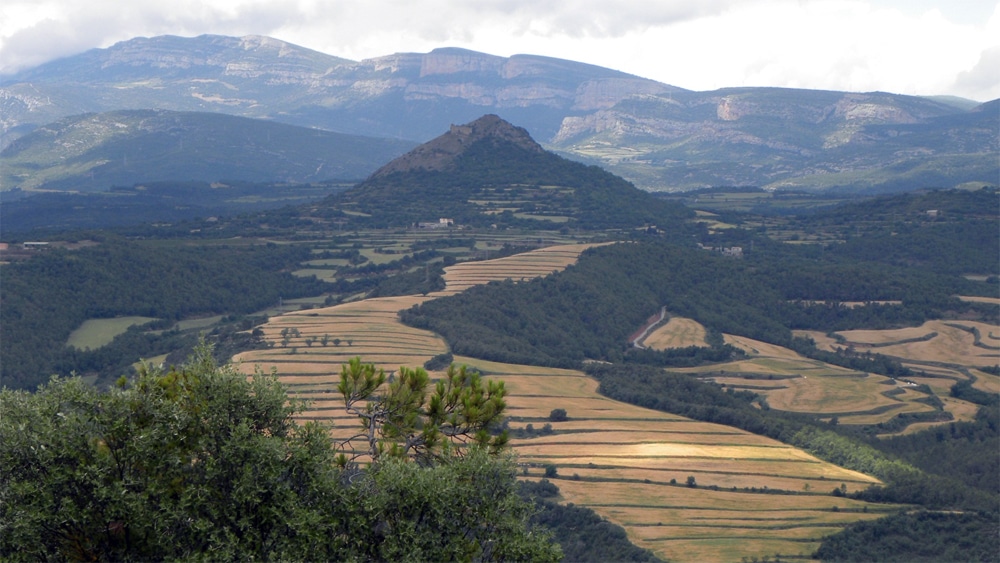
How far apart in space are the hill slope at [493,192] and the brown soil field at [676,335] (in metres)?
43.5

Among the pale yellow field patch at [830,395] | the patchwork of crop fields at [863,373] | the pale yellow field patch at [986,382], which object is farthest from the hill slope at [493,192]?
the pale yellow field patch at [830,395]

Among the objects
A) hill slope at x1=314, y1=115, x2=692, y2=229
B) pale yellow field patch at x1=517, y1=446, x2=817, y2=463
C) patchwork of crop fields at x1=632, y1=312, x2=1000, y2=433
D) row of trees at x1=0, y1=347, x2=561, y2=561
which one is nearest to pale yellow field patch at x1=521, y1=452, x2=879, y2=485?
pale yellow field patch at x1=517, y1=446, x2=817, y2=463

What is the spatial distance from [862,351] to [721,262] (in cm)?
2522

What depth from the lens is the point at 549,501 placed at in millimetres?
41656

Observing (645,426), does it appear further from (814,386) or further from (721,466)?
(814,386)

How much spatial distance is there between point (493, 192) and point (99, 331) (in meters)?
71.9

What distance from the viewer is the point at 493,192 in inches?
5832

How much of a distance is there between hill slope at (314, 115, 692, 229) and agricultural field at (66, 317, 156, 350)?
51168mm

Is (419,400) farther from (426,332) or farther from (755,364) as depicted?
(755,364)

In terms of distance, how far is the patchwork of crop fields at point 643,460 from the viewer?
1592 inches

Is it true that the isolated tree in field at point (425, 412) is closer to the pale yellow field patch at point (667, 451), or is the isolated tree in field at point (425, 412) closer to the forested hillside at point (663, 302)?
the pale yellow field patch at point (667, 451)

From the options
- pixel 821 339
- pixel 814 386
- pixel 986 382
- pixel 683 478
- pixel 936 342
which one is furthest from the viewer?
pixel 821 339

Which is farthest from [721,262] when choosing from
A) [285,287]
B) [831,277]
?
[285,287]

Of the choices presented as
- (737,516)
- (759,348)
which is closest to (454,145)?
(759,348)
